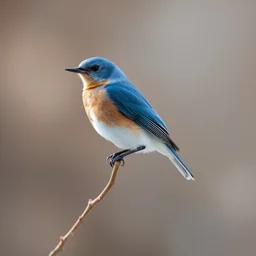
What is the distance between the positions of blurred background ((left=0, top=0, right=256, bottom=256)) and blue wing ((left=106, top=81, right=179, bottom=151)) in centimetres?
215

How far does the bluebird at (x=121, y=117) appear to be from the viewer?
96.7 inches

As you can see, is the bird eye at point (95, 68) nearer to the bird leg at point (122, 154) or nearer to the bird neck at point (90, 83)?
the bird neck at point (90, 83)

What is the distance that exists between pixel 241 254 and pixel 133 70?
5.43ft

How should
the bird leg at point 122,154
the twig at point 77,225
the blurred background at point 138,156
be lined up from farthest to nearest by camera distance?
the blurred background at point 138,156
the bird leg at point 122,154
the twig at point 77,225

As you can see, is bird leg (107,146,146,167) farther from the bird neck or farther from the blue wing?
the bird neck

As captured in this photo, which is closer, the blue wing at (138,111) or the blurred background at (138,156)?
the blue wing at (138,111)

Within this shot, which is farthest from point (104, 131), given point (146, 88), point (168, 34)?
point (168, 34)

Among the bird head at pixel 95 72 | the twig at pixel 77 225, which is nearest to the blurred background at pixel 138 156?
the bird head at pixel 95 72

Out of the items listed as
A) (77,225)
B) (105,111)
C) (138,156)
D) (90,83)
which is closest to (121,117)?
(105,111)

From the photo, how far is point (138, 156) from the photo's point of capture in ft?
15.6

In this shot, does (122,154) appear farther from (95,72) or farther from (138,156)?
(138,156)

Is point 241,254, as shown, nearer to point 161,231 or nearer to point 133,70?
point 161,231

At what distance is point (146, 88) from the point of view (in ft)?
15.8

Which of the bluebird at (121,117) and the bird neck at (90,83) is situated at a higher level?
the bird neck at (90,83)
